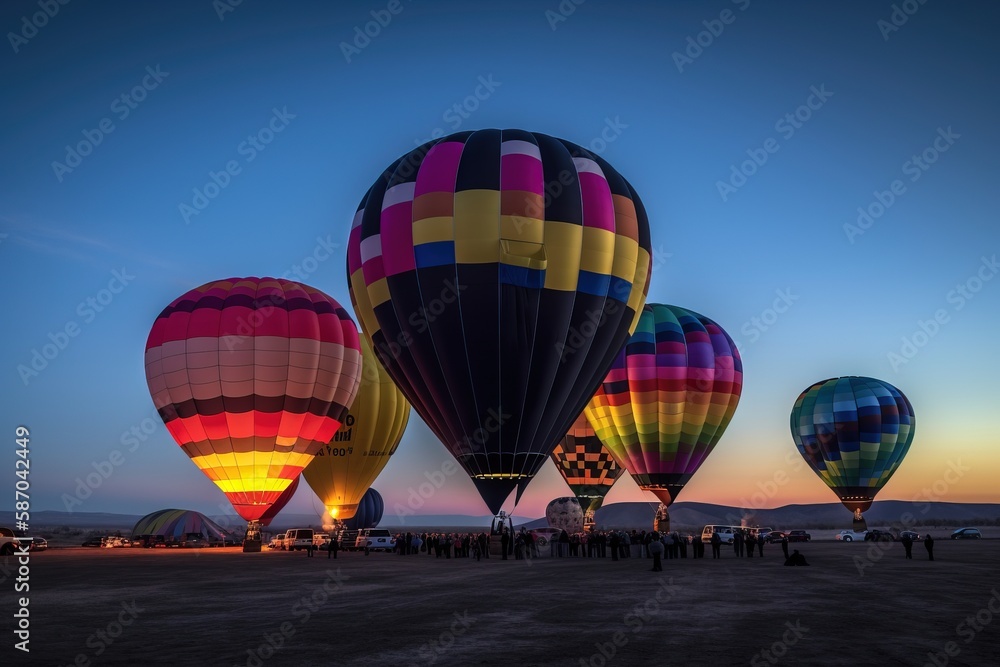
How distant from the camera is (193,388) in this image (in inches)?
1350

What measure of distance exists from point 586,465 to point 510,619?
122 feet

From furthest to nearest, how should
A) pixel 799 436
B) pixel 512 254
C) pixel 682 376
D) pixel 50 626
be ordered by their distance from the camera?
1. pixel 799 436
2. pixel 682 376
3. pixel 512 254
4. pixel 50 626

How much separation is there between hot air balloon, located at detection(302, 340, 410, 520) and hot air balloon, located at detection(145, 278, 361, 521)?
8.23m

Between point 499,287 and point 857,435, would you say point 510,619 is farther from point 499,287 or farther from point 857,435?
point 857,435

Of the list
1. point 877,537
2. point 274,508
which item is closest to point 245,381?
point 274,508

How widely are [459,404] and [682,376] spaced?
18.4 meters

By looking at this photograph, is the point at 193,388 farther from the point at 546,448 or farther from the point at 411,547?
the point at 546,448

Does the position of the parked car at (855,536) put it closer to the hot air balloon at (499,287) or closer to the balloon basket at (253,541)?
the hot air balloon at (499,287)

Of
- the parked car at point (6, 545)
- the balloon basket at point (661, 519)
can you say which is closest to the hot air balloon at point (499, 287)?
the balloon basket at point (661, 519)

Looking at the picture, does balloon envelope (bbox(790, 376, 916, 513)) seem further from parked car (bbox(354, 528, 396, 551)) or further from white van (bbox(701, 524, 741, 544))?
parked car (bbox(354, 528, 396, 551))

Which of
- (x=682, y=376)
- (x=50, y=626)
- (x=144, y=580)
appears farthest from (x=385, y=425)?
(x=50, y=626)

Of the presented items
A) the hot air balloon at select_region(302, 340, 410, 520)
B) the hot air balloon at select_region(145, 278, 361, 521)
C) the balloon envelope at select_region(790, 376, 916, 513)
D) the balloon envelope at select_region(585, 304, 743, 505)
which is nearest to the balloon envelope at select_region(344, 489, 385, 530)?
the hot air balloon at select_region(302, 340, 410, 520)

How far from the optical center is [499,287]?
2520 cm

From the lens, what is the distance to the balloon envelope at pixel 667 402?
4062cm
